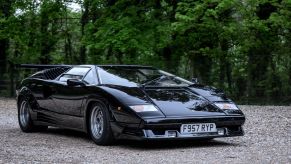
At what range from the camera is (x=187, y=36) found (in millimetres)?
23859

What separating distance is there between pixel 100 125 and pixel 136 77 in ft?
3.34

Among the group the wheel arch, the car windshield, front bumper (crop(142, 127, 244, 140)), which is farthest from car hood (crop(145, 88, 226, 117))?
the wheel arch

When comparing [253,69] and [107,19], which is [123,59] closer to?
[107,19]

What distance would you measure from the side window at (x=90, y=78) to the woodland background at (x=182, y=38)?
11.8m

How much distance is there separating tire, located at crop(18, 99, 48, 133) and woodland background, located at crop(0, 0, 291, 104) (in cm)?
1079

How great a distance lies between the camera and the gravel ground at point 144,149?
7035 millimetres

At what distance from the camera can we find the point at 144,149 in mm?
8117

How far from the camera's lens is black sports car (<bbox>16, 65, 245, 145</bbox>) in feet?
26.0

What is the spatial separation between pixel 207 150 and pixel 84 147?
1704 mm

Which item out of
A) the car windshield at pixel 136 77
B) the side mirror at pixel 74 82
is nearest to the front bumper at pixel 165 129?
the car windshield at pixel 136 77

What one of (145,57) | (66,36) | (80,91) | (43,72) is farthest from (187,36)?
(80,91)

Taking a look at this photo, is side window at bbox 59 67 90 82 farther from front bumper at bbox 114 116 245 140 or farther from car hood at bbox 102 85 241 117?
front bumper at bbox 114 116 245 140

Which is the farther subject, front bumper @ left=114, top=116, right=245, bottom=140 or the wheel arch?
the wheel arch

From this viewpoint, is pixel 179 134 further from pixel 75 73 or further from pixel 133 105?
pixel 75 73
